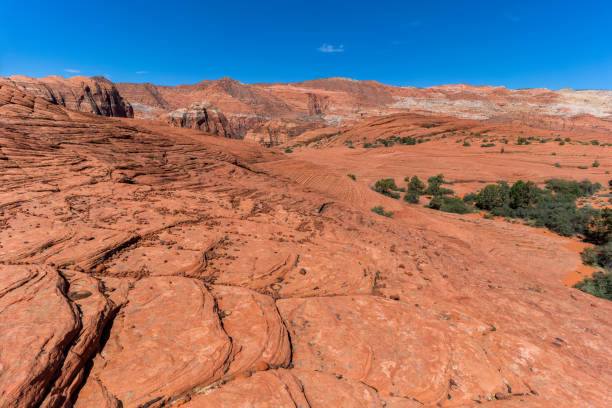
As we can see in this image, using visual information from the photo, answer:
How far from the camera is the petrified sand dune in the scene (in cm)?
229

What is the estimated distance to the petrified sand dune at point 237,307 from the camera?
2291 millimetres

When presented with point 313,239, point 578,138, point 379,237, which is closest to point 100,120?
point 313,239

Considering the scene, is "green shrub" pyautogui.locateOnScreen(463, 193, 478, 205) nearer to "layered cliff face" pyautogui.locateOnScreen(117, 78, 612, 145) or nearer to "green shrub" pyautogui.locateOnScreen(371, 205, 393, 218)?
"green shrub" pyautogui.locateOnScreen(371, 205, 393, 218)

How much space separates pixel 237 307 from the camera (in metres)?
3.39

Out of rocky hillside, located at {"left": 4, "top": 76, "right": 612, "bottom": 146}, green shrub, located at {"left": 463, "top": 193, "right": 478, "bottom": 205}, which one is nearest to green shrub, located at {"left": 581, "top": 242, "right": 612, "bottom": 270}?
green shrub, located at {"left": 463, "top": 193, "right": 478, "bottom": 205}

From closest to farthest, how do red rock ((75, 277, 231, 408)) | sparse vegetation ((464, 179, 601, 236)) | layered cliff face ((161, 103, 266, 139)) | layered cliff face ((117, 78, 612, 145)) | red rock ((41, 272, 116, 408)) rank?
red rock ((41, 272, 116, 408)), red rock ((75, 277, 231, 408)), sparse vegetation ((464, 179, 601, 236)), layered cliff face ((161, 103, 266, 139)), layered cliff face ((117, 78, 612, 145))

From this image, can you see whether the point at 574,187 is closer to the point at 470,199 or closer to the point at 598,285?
the point at 470,199

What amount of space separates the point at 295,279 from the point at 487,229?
12.2 m

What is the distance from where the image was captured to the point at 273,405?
2193 millimetres

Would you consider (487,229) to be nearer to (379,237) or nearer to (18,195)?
(379,237)

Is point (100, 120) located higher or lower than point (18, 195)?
higher

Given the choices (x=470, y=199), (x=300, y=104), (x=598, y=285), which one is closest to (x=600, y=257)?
(x=598, y=285)

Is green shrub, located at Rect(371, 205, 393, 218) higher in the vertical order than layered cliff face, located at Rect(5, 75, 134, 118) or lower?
lower

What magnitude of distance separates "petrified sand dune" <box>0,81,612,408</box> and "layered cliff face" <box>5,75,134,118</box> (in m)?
53.4
